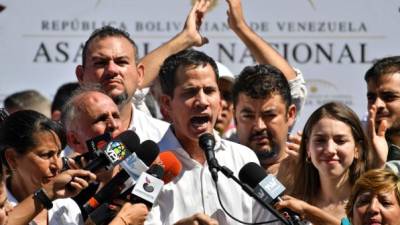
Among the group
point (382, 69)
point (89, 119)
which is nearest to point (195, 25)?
point (382, 69)

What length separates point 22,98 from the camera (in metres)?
11.1

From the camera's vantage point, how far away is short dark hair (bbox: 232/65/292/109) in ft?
29.3

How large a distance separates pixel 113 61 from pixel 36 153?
1199 millimetres

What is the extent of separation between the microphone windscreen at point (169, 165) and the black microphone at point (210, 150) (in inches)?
10.8

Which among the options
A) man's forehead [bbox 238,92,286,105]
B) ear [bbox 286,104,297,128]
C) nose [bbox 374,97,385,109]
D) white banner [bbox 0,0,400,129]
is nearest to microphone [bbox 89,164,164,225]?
man's forehead [bbox 238,92,286,105]

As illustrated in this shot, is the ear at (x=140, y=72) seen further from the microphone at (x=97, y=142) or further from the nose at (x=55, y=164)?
the microphone at (x=97, y=142)

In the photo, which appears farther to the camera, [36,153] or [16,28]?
[16,28]

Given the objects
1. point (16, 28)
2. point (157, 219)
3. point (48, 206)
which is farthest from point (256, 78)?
point (16, 28)

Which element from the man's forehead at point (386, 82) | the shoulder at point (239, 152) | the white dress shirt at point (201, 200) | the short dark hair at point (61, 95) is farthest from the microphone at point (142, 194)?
the short dark hair at point (61, 95)

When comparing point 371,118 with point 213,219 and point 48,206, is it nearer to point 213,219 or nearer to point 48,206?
point 213,219

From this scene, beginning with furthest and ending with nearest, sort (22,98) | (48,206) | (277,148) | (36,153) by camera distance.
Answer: (22,98) < (277,148) < (36,153) < (48,206)

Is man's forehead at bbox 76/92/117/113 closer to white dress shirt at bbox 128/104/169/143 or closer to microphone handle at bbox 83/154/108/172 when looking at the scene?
white dress shirt at bbox 128/104/169/143

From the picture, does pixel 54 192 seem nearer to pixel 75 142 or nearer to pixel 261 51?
pixel 75 142

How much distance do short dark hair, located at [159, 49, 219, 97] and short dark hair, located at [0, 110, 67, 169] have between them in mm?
674
